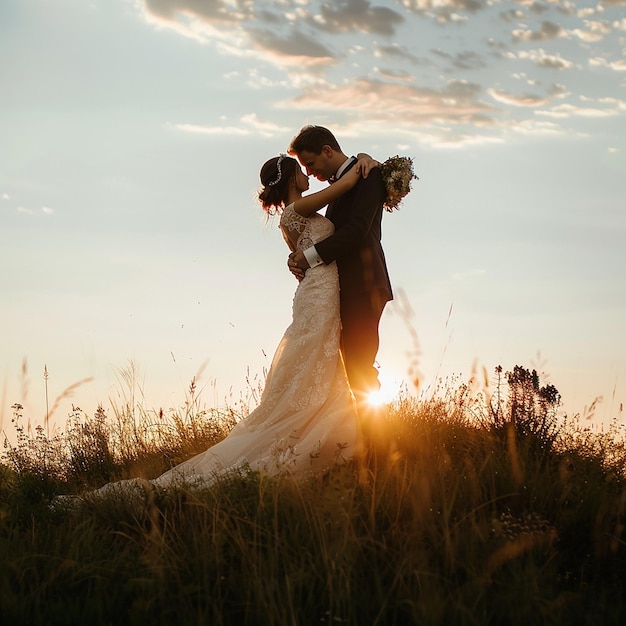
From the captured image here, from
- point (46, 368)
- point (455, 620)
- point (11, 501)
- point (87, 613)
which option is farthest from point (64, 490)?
point (455, 620)

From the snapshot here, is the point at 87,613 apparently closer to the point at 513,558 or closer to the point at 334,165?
the point at 513,558

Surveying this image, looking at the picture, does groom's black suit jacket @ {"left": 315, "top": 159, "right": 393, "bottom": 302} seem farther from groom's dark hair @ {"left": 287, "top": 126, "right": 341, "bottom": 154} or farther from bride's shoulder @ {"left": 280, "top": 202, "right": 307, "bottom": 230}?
groom's dark hair @ {"left": 287, "top": 126, "right": 341, "bottom": 154}

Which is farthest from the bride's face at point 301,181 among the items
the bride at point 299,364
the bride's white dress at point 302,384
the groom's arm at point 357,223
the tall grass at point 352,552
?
the tall grass at point 352,552

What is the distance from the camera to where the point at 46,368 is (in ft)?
28.9

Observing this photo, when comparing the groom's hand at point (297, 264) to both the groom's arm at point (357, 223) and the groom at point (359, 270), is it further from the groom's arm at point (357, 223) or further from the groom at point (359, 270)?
the groom's arm at point (357, 223)

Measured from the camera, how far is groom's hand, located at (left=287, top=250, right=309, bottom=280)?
21.7 ft

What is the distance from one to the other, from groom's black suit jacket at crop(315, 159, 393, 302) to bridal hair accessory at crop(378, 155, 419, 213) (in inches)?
Result: 2.4

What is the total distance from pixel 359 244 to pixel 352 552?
3.00 meters

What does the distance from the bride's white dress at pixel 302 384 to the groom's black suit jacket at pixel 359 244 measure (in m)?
0.15

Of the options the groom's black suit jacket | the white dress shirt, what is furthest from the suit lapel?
the white dress shirt

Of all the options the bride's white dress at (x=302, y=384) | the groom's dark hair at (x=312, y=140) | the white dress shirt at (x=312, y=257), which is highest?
the groom's dark hair at (x=312, y=140)

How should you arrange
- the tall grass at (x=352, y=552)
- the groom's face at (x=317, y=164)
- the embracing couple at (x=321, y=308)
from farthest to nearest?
1. the groom's face at (x=317, y=164)
2. the embracing couple at (x=321, y=308)
3. the tall grass at (x=352, y=552)

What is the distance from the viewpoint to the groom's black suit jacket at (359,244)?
6.33m

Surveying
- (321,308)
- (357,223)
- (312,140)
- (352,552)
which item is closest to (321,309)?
(321,308)
